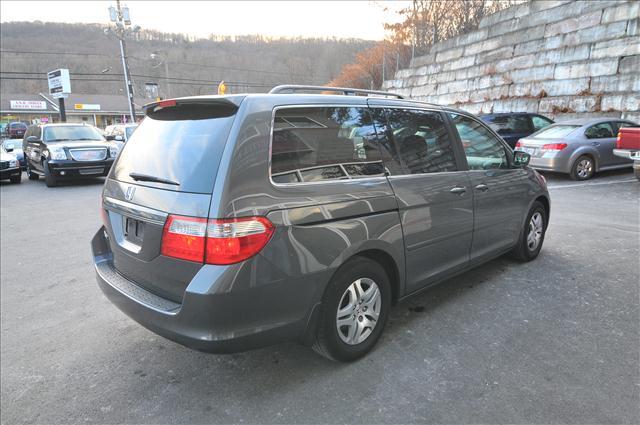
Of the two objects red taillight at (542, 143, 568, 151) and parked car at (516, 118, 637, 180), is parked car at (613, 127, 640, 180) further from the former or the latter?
red taillight at (542, 143, 568, 151)

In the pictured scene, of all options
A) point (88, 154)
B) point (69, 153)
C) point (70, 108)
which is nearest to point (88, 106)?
point (70, 108)

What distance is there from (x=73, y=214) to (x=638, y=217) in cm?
992

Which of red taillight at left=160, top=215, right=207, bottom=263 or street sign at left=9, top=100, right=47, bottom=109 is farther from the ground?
street sign at left=9, top=100, right=47, bottom=109

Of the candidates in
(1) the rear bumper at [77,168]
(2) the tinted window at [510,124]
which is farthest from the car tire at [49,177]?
(2) the tinted window at [510,124]

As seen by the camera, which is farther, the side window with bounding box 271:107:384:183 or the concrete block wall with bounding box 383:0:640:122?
the concrete block wall with bounding box 383:0:640:122

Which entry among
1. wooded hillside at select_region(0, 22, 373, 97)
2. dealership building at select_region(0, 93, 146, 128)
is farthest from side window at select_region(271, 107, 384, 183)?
dealership building at select_region(0, 93, 146, 128)

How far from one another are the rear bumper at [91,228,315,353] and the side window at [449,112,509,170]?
2.22 meters

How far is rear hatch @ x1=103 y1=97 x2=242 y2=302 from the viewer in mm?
2268

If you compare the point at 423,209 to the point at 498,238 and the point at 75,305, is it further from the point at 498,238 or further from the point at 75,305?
the point at 75,305

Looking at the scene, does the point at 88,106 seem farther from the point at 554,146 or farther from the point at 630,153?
the point at 630,153

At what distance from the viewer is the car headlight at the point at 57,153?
11289 mm

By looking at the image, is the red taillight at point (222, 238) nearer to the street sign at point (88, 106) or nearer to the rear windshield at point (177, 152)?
the rear windshield at point (177, 152)

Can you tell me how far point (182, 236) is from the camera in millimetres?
2236

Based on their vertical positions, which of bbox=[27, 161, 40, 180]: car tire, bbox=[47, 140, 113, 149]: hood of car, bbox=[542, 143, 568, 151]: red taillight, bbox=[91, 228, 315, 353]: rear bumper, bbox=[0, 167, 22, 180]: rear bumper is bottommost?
bbox=[27, 161, 40, 180]: car tire
